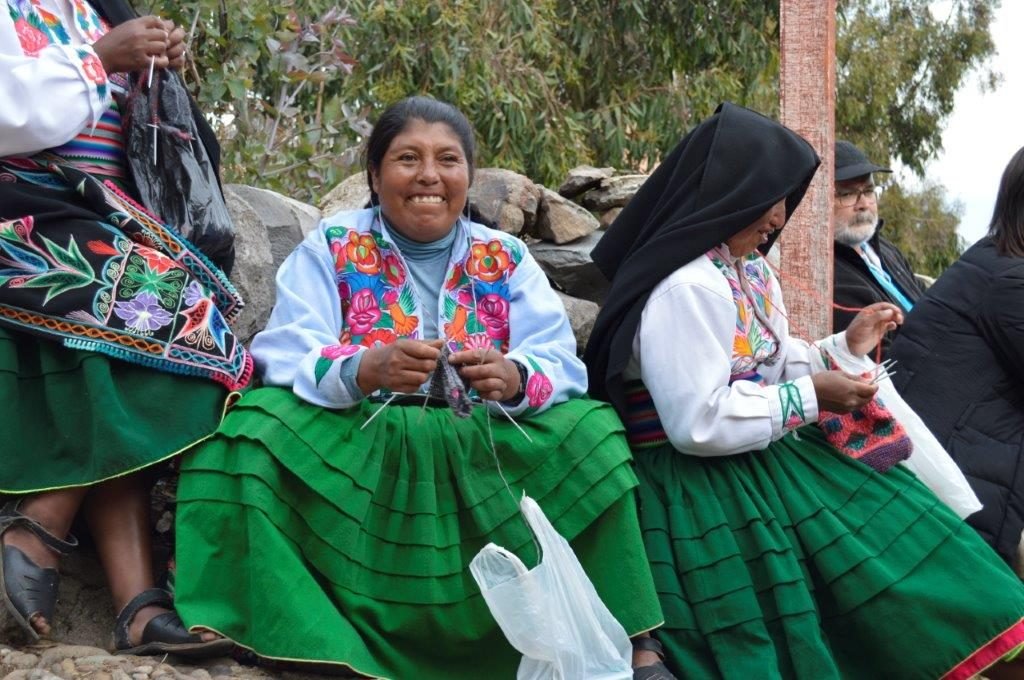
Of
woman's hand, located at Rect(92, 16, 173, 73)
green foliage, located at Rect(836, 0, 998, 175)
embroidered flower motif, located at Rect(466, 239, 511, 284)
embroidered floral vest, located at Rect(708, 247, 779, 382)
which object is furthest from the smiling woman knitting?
green foliage, located at Rect(836, 0, 998, 175)

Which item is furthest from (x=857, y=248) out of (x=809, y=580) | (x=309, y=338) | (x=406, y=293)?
(x=309, y=338)

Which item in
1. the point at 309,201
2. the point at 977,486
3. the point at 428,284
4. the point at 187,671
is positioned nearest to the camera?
the point at 187,671

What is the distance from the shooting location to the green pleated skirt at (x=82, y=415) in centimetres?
339

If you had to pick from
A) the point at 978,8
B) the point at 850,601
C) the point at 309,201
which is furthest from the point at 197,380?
the point at 978,8

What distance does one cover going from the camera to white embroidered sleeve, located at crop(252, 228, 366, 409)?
11.6 feet

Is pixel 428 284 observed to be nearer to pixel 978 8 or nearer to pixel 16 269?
pixel 16 269

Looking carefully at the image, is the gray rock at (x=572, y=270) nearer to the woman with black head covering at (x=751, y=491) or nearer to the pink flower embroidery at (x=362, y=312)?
the woman with black head covering at (x=751, y=491)

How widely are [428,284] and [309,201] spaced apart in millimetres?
3443

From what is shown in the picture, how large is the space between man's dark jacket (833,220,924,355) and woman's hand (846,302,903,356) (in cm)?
169

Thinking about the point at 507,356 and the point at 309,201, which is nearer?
the point at 507,356

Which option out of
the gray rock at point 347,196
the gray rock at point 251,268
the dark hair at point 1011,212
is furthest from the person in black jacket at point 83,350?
the dark hair at point 1011,212

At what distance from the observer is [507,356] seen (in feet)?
12.3

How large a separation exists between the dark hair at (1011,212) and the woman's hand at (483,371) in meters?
2.23

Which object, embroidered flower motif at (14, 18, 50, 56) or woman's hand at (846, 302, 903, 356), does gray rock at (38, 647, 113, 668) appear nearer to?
embroidered flower motif at (14, 18, 50, 56)
